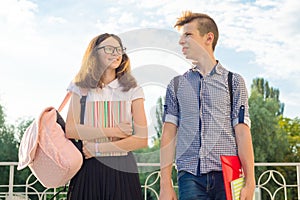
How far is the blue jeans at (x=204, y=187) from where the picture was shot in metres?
1.48

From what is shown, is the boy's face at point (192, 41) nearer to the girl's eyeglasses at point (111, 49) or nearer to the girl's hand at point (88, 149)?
the girl's eyeglasses at point (111, 49)

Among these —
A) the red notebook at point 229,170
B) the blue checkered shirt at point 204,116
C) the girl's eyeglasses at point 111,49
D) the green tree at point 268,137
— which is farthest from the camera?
the green tree at point 268,137

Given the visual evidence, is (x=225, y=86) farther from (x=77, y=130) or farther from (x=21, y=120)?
(x=21, y=120)

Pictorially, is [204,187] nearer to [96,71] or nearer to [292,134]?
[96,71]

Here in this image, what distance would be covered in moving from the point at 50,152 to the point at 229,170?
0.66m

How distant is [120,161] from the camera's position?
5.23 ft

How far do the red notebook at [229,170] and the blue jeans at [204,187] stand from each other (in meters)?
0.05

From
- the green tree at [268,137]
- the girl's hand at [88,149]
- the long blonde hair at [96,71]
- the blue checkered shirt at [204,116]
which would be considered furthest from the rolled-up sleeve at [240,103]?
the green tree at [268,137]

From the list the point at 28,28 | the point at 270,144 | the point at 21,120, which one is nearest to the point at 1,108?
the point at 21,120

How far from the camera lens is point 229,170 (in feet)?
4.80

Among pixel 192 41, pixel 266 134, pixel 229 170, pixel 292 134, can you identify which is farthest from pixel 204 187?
pixel 292 134

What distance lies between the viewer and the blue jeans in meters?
1.48

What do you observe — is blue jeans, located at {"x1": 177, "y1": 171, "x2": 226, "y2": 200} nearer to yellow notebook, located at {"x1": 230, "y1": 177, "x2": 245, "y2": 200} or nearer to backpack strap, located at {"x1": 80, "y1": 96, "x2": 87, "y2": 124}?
yellow notebook, located at {"x1": 230, "y1": 177, "x2": 245, "y2": 200}

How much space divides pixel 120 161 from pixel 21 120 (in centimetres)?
1279
